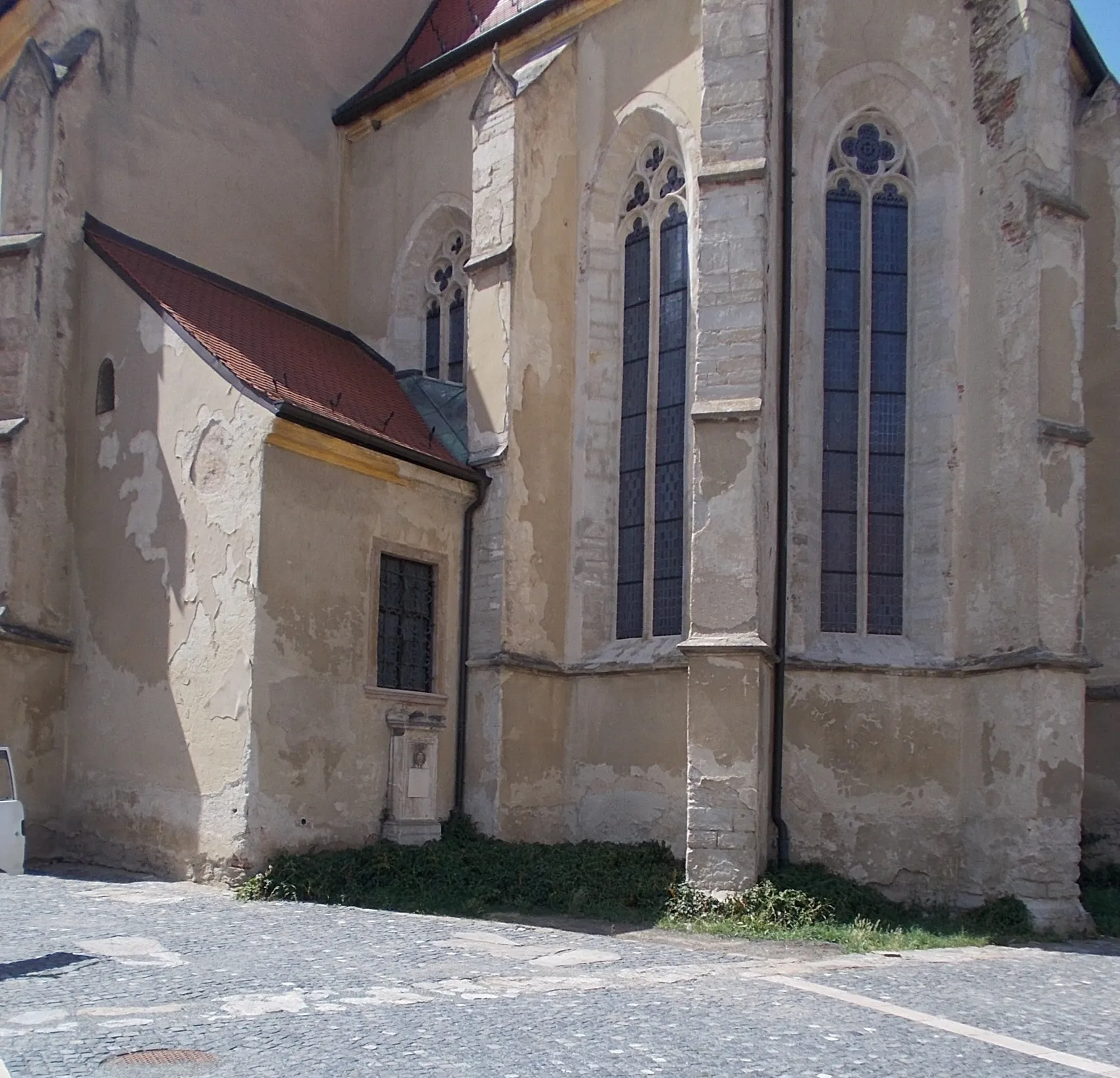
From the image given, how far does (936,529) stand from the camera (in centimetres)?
1383

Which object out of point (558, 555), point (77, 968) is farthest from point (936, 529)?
point (77, 968)

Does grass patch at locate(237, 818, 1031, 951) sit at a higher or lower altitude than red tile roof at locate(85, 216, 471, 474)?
lower

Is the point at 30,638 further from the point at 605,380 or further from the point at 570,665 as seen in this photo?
the point at 605,380

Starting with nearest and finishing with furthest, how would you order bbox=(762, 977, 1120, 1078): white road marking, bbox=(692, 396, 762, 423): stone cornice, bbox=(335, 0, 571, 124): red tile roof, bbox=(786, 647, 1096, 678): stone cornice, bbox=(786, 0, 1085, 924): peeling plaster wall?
bbox=(762, 977, 1120, 1078): white road marking < bbox=(786, 647, 1096, 678): stone cornice < bbox=(786, 0, 1085, 924): peeling plaster wall < bbox=(692, 396, 762, 423): stone cornice < bbox=(335, 0, 571, 124): red tile roof

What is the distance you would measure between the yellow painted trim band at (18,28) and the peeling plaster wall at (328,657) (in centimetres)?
686

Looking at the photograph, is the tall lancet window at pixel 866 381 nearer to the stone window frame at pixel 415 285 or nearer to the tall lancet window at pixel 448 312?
the tall lancet window at pixel 448 312

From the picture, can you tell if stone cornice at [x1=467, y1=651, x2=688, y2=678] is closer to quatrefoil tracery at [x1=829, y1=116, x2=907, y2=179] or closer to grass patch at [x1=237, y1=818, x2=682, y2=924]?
grass patch at [x1=237, y1=818, x2=682, y2=924]

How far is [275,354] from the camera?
15141 mm

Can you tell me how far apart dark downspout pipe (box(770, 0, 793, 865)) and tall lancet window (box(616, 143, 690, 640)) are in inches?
49.6

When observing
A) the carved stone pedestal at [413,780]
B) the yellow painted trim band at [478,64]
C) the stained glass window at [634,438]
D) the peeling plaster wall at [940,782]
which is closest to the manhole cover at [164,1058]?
the carved stone pedestal at [413,780]

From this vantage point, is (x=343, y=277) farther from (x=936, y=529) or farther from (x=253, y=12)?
(x=936, y=529)

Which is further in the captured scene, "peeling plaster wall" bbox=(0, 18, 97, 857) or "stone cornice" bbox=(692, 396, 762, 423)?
"peeling plaster wall" bbox=(0, 18, 97, 857)

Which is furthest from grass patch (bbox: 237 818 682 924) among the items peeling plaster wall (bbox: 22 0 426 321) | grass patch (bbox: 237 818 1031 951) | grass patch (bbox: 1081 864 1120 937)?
peeling plaster wall (bbox: 22 0 426 321)

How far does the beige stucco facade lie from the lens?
12.8 meters
